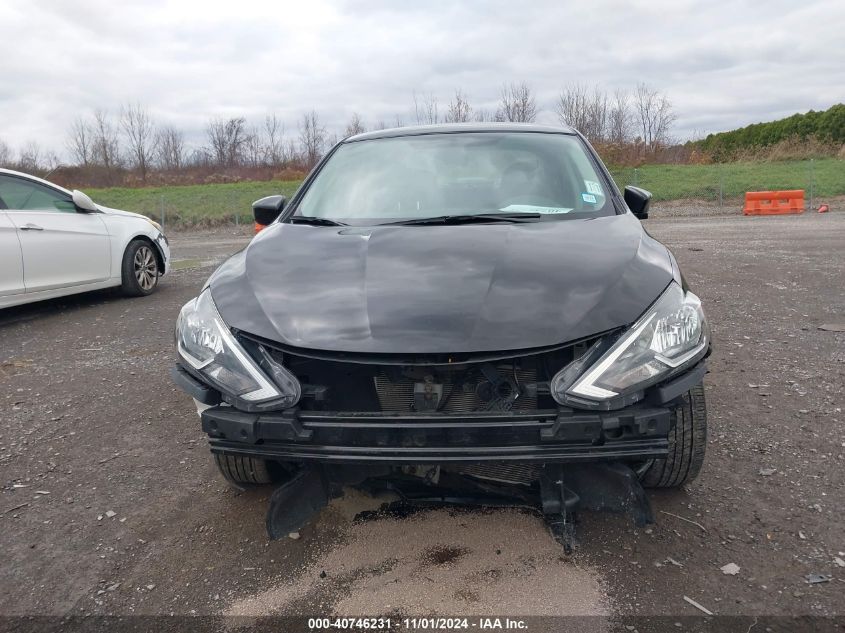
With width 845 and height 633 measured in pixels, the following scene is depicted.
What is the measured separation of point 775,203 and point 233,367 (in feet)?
71.8

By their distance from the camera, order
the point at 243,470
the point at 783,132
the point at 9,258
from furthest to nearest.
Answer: the point at 783,132, the point at 9,258, the point at 243,470

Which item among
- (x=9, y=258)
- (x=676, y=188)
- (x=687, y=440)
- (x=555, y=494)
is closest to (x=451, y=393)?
(x=555, y=494)

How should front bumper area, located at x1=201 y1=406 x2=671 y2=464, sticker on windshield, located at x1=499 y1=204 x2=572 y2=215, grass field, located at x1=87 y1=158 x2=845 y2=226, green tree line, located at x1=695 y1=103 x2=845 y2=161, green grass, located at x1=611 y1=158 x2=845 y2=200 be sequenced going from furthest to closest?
green tree line, located at x1=695 y1=103 x2=845 y2=161 < green grass, located at x1=611 y1=158 x2=845 y2=200 < grass field, located at x1=87 y1=158 x2=845 y2=226 < sticker on windshield, located at x1=499 y1=204 x2=572 y2=215 < front bumper area, located at x1=201 y1=406 x2=671 y2=464

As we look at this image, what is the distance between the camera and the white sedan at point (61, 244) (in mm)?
6297

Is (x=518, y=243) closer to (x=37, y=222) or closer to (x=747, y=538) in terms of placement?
(x=747, y=538)

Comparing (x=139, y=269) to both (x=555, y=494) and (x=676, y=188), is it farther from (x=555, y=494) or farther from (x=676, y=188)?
(x=676, y=188)

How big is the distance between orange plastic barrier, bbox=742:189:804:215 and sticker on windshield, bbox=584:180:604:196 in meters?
19.6

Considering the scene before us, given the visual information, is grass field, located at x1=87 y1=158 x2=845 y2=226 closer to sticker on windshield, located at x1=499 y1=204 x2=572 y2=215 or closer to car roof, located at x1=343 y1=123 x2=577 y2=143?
car roof, located at x1=343 y1=123 x2=577 y2=143

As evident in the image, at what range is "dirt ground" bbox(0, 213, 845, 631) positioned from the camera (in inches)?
87.0

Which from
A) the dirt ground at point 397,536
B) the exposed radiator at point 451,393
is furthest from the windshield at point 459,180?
the dirt ground at point 397,536

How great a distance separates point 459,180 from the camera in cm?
338

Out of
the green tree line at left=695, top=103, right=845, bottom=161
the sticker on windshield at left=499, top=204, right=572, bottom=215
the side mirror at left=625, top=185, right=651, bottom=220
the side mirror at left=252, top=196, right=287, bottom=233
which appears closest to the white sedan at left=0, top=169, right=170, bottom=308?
the side mirror at left=252, top=196, right=287, bottom=233

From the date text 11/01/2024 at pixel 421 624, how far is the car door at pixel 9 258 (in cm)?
555

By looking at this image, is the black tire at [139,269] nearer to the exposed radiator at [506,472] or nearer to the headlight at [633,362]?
the exposed radiator at [506,472]
